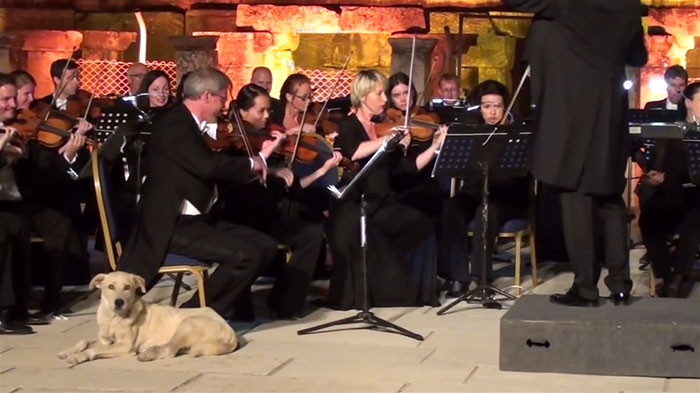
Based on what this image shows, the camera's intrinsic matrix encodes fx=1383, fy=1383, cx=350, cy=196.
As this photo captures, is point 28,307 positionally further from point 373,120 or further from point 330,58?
point 330,58

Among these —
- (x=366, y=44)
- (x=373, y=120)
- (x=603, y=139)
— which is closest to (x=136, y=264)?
(x=373, y=120)

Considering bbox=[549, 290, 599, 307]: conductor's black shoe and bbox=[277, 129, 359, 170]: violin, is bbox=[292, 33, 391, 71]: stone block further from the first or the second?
bbox=[549, 290, 599, 307]: conductor's black shoe

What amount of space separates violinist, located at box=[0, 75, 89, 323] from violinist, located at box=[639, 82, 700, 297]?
118 inches

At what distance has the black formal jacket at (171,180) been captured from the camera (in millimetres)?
6102

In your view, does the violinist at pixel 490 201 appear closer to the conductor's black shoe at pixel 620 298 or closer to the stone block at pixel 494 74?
the conductor's black shoe at pixel 620 298

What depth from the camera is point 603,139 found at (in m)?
5.50

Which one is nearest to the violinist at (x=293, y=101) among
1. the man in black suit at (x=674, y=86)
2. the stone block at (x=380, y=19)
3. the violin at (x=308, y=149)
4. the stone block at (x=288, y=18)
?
the violin at (x=308, y=149)

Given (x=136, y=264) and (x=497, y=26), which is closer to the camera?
(x=136, y=264)

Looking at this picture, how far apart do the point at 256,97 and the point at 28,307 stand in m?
1.55

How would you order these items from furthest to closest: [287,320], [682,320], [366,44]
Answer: [366,44] < [287,320] < [682,320]

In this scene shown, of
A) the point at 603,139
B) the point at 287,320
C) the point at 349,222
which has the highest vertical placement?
the point at 603,139

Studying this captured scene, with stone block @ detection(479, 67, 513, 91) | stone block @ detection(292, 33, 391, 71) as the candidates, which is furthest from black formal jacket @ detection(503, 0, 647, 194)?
stone block @ detection(479, 67, 513, 91)

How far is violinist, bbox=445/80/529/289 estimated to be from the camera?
7.48 meters

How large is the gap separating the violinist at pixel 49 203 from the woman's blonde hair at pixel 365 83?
139cm
